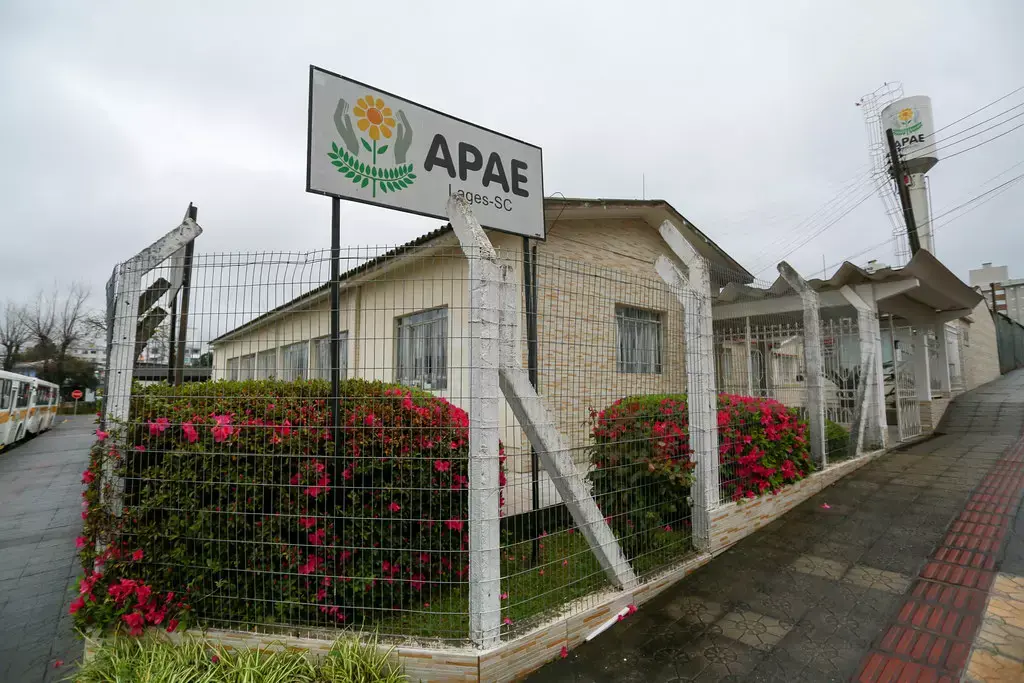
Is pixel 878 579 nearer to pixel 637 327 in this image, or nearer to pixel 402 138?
pixel 637 327

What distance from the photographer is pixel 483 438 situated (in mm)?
2715

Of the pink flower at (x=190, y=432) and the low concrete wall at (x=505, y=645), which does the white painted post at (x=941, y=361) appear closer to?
the low concrete wall at (x=505, y=645)

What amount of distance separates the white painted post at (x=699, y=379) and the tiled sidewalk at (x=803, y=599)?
50cm

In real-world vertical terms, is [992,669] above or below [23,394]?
below

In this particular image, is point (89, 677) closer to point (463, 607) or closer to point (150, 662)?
point (150, 662)

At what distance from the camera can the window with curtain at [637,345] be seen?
3.89m

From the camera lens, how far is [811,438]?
20.0 feet

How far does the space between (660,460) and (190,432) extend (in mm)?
3280

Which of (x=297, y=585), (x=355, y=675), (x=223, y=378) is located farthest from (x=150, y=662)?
(x=223, y=378)

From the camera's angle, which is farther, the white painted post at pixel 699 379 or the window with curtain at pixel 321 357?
the white painted post at pixel 699 379

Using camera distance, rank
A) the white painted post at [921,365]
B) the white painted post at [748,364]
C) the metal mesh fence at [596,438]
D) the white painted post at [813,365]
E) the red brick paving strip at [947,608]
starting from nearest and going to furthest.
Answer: the red brick paving strip at [947,608] < the metal mesh fence at [596,438] < the white painted post at [813,365] < the white painted post at [748,364] < the white painted post at [921,365]

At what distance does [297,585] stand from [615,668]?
188 centimetres

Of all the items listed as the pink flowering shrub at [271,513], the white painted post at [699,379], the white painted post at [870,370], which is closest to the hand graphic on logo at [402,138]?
the pink flowering shrub at [271,513]

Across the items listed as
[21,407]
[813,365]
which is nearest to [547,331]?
[813,365]
